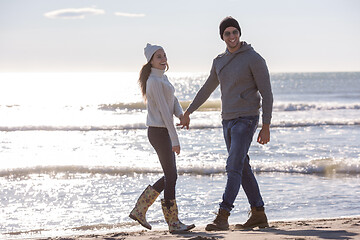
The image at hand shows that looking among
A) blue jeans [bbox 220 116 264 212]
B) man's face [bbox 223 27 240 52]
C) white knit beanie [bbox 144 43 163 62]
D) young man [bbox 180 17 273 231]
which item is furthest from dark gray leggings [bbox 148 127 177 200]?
man's face [bbox 223 27 240 52]

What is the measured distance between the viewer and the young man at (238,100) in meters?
4.90

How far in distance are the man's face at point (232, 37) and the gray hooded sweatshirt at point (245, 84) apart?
67 millimetres

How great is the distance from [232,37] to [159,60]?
2.26 feet

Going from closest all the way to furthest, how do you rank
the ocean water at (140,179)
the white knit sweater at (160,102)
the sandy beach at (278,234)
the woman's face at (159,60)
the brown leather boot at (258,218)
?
the sandy beach at (278,234) → the white knit sweater at (160,102) → the woman's face at (159,60) → the brown leather boot at (258,218) → the ocean water at (140,179)

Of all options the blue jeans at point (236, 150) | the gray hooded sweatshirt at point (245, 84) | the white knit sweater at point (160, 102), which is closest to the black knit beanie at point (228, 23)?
the gray hooded sweatshirt at point (245, 84)

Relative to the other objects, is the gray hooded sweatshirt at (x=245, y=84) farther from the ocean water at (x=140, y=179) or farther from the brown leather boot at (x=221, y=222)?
the ocean water at (x=140, y=179)

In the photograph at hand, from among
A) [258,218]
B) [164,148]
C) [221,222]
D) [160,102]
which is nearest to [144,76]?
[160,102]

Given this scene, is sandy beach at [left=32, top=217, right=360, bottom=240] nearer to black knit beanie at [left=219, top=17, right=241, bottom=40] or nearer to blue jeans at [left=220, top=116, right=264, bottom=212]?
blue jeans at [left=220, top=116, right=264, bottom=212]

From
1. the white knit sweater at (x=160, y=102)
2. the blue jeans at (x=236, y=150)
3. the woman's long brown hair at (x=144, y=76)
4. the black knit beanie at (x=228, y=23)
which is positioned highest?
the black knit beanie at (x=228, y=23)

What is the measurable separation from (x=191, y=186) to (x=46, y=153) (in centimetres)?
562

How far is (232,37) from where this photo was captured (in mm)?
4934

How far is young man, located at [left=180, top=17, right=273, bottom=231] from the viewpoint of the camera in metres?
4.90

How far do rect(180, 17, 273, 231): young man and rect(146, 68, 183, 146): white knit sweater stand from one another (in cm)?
27

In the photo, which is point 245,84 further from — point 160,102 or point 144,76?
point 144,76
